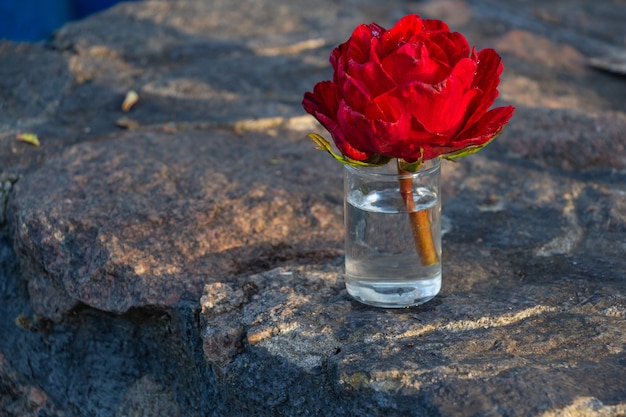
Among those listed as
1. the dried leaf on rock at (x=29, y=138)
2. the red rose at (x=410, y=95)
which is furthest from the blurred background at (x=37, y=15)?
the red rose at (x=410, y=95)

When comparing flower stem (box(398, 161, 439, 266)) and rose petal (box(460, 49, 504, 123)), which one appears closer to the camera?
rose petal (box(460, 49, 504, 123))

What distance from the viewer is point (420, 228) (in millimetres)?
1504

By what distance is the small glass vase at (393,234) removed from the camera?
1496mm

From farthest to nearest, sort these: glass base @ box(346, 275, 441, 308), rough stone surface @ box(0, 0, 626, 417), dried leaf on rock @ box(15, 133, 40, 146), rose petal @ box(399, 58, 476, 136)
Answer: dried leaf on rock @ box(15, 133, 40, 146)
glass base @ box(346, 275, 441, 308)
rough stone surface @ box(0, 0, 626, 417)
rose petal @ box(399, 58, 476, 136)

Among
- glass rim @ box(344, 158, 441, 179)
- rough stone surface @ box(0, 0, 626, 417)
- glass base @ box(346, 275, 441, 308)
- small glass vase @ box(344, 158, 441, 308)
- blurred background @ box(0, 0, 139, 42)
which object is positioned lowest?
blurred background @ box(0, 0, 139, 42)

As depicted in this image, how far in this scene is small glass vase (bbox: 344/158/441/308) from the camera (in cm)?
150

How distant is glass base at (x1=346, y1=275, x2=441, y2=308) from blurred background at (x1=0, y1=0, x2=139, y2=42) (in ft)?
9.59

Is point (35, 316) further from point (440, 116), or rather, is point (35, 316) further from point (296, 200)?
point (440, 116)

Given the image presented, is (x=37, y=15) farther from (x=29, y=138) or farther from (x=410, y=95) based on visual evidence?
(x=410, y=95)

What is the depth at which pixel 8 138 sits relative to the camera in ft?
7.38

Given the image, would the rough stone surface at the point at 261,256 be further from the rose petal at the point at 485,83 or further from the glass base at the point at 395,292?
the rose petal at the point at 485,83

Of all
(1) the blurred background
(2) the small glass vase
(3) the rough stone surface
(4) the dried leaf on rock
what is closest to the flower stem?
(2) the small glass vase

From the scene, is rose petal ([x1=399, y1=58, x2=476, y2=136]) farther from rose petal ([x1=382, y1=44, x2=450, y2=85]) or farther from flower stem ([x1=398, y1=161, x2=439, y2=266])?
flower stem ([x1=398, y1=161, x2=439, y2=266])

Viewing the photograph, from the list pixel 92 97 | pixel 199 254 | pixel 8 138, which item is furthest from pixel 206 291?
pixel 92 97
